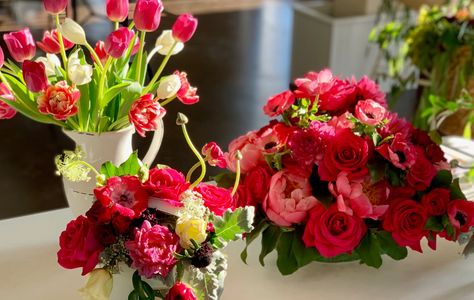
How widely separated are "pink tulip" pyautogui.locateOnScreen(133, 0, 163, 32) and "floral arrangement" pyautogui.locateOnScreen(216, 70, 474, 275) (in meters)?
0.26

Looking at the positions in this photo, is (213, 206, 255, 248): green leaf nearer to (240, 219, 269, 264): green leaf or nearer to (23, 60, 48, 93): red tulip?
(240, 219, 269, 264): green leaf

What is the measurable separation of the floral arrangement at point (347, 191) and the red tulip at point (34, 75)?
1.11 ft

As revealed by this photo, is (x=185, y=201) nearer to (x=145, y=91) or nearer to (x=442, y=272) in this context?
(x=145, y=91)

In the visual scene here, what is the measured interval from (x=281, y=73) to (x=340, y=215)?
3564 mm

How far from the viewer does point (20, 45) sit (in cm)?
104

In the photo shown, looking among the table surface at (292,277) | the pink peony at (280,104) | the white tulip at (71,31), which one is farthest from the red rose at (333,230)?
the white tulip at (71,31)

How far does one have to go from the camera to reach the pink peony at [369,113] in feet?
3.66

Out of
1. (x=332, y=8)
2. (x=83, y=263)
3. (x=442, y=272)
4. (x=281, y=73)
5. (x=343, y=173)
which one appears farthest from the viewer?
(x=281, y=73)

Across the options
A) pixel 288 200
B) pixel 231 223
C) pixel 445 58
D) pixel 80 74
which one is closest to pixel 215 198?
pixel 231 223

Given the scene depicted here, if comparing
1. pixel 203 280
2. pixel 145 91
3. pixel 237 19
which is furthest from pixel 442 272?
pixel 237 19

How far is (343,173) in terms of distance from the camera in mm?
1086

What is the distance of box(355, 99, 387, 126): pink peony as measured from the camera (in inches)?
A: 44.0

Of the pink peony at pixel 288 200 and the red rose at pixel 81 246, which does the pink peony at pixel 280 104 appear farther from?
the red rose at pixel 81 246

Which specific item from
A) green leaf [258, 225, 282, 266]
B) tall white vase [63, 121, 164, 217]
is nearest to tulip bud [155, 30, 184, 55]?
tall white vase [63, 121, 164, 217]
